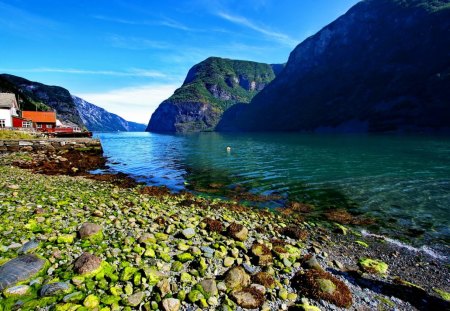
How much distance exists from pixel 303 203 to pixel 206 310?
51.7 ft

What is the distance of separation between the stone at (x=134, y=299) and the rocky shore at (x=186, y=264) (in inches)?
1.1

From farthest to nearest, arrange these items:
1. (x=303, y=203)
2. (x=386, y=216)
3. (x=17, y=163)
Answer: (x=17, y=163) → (x=303, y=203) → (x=386, y=216)

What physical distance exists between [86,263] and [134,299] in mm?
2115

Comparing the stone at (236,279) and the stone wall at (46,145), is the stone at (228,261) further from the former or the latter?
the stone wall at (46,145)

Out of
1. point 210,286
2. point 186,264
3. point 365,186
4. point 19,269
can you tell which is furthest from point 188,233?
point 365,186

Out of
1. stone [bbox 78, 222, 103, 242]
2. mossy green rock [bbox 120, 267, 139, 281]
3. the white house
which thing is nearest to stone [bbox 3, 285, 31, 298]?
mossy green rock [bbox 120, 267, 139, 281]

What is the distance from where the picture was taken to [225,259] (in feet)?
33.4

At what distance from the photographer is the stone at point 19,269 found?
24.2 feet

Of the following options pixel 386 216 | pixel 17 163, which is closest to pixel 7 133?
pixel 17 163

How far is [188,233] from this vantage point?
39.2 feet

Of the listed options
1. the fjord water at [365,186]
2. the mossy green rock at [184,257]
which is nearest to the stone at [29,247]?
the mossy green rock at [184,257]

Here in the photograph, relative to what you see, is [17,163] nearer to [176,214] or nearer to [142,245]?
[176,214]

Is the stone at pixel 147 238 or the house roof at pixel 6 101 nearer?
the stone at pixel 147 238

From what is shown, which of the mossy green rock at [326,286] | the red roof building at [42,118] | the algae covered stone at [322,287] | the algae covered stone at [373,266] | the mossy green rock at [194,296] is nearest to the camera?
the mossy green rock at [194,296]
